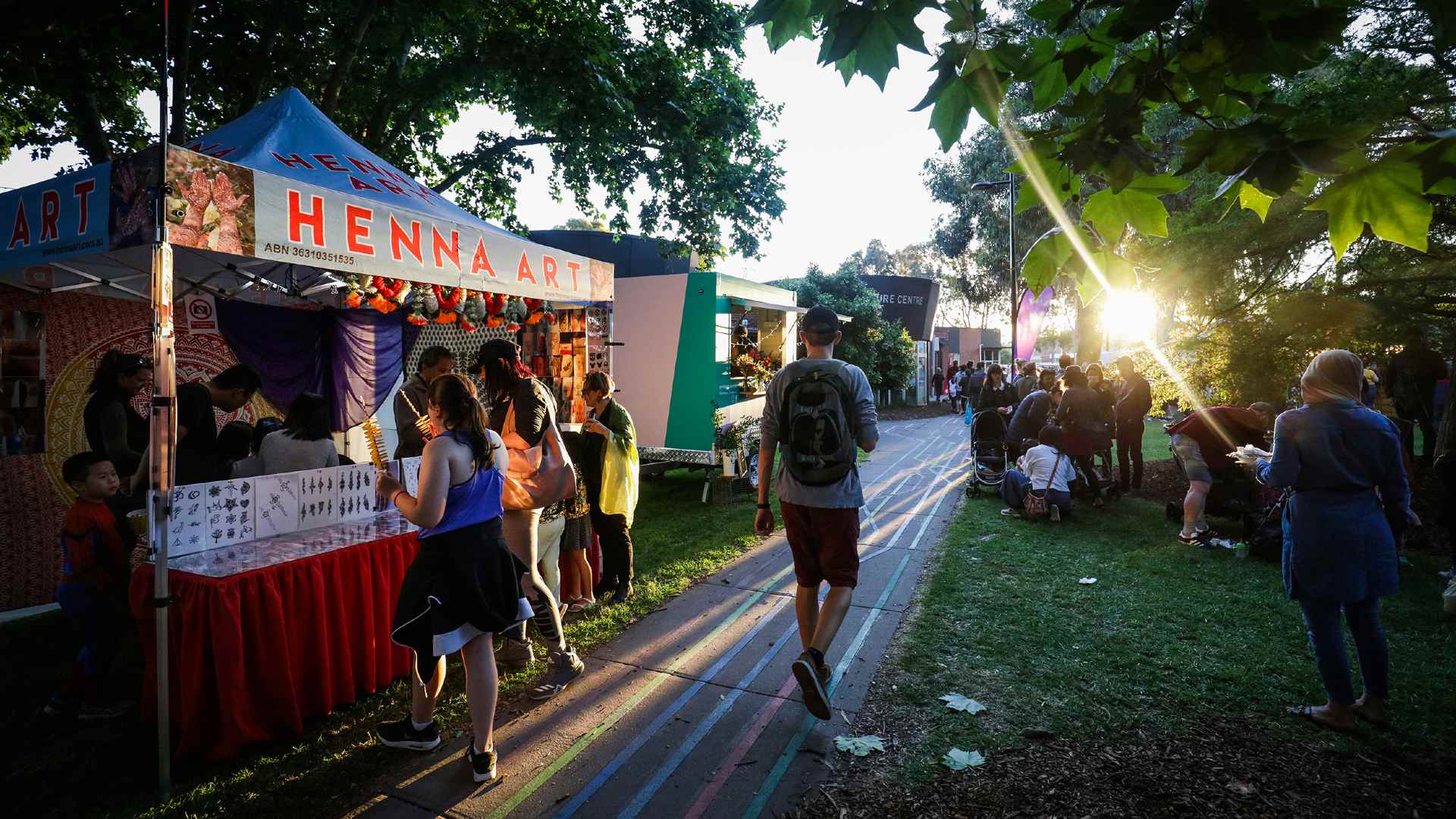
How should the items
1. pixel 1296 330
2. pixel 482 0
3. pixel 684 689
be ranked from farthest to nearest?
pixel 482 0 < pixel 1296 330 < pixel 684 689

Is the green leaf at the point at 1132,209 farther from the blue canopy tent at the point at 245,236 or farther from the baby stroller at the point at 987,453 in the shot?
the baby stroller at the point at 987,453

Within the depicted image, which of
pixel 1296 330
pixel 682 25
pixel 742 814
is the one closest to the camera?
pixel 742 814

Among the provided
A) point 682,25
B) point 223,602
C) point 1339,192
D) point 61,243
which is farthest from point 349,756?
point 682,25

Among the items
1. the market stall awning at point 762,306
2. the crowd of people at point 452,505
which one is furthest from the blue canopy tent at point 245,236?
the market stall awning at point 762,306

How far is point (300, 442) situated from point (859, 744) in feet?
12.1

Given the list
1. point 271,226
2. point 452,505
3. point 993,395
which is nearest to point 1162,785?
point 452,505

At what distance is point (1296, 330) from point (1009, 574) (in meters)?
4.26

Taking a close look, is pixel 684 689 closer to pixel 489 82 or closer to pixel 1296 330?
pixel 1296 330

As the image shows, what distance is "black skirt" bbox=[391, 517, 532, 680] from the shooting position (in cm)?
291

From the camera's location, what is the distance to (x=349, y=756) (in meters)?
3.18

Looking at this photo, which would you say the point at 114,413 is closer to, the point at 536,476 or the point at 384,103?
the point at 536,476

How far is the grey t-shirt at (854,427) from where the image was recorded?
11.5ft

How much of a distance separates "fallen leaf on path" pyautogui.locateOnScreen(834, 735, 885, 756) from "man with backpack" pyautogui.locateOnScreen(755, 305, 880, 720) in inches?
10.8

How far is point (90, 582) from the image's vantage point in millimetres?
3566
